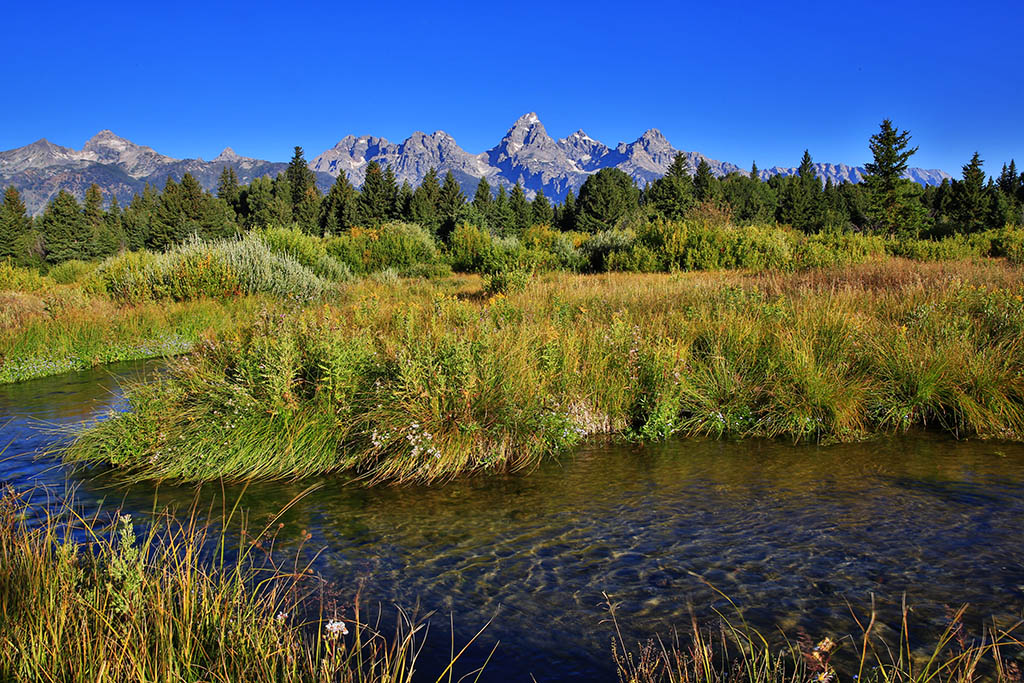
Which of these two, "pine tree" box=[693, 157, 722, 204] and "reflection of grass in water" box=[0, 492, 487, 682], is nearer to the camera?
"reflection of grass in water" box=[0, 492, 487, 682]

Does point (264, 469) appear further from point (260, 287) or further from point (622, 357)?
point (260, 287)

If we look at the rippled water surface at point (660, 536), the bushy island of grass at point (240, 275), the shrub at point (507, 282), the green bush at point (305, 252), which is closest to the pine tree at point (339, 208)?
the green bush at point (305, 252)

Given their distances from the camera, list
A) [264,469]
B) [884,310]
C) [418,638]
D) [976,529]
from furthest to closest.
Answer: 1. [884,310]
2. [264,469]
3. [976,529]
4. [418,638]

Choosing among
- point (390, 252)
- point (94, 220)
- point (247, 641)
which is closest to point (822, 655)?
point (247, 641)

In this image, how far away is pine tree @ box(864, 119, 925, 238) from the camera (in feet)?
175

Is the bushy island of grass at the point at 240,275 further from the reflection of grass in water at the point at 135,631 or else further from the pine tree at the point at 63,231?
the pine tree at the point at 63,231

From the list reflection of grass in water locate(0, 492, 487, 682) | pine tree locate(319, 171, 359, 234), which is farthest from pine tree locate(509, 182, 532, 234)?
reflection of grass in water locate(0, 492, 487, 682)

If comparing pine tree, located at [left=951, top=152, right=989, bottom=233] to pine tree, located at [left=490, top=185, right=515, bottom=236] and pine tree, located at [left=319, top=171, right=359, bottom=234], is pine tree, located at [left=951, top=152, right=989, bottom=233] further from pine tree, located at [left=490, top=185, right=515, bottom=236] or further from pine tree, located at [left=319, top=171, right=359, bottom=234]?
pine tree, located at [left=319, top=171, right=359, bottom=234]

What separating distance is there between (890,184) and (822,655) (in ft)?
202

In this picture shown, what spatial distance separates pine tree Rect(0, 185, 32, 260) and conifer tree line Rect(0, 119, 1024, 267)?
0.10 meters

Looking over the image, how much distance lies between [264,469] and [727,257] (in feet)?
51.9

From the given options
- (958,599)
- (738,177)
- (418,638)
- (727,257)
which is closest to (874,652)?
(958,599)

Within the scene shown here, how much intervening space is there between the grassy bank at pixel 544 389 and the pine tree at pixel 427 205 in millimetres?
48785

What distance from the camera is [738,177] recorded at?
289ft
